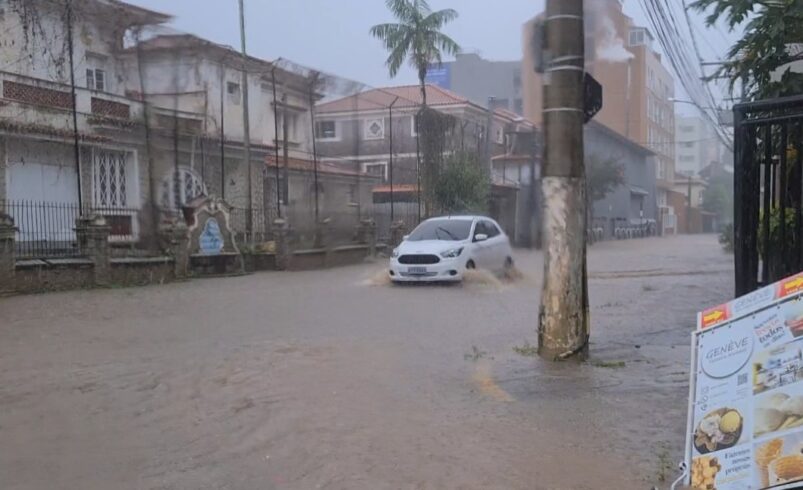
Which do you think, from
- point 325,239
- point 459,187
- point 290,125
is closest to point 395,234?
point 459,187

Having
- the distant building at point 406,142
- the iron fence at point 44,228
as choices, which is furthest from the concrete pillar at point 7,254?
the distant building at point 406,142

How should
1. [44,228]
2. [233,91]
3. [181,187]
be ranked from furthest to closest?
[233,91]
[181,187]
[44,228]

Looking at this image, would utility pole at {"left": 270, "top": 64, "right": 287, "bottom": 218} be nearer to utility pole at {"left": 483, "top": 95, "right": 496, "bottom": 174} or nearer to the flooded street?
A: the flooded street

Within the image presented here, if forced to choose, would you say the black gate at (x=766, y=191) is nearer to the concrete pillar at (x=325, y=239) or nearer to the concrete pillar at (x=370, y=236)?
the concrete pillar at (x=325, y=239)

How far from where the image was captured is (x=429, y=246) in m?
16.0

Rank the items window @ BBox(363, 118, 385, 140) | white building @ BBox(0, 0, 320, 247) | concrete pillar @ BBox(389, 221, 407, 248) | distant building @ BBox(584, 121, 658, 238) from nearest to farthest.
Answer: white building @ BBox(0, 0, 320, 247) → concrete pillar @ BBox(389, 221, 407, 248) → window @ BBox(363, 118, 385, 140) → distant building @ BBox(584, 121, 658, 238)

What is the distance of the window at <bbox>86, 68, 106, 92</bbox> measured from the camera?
69.2 feet

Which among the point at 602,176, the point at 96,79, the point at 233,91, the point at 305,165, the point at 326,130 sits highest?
the point at 233,91

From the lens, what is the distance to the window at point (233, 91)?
25.5 m

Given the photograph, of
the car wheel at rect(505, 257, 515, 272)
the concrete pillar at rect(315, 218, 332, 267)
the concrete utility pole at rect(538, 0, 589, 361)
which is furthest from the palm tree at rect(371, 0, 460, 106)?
the concrete utility pole at rect(538, 0, 589, 361)

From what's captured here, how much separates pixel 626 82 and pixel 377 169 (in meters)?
16.8

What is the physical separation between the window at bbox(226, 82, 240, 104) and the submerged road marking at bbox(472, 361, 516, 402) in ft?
65.8

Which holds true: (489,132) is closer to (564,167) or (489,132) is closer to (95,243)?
(95,243)

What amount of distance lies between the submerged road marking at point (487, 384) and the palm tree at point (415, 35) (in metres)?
23.8
